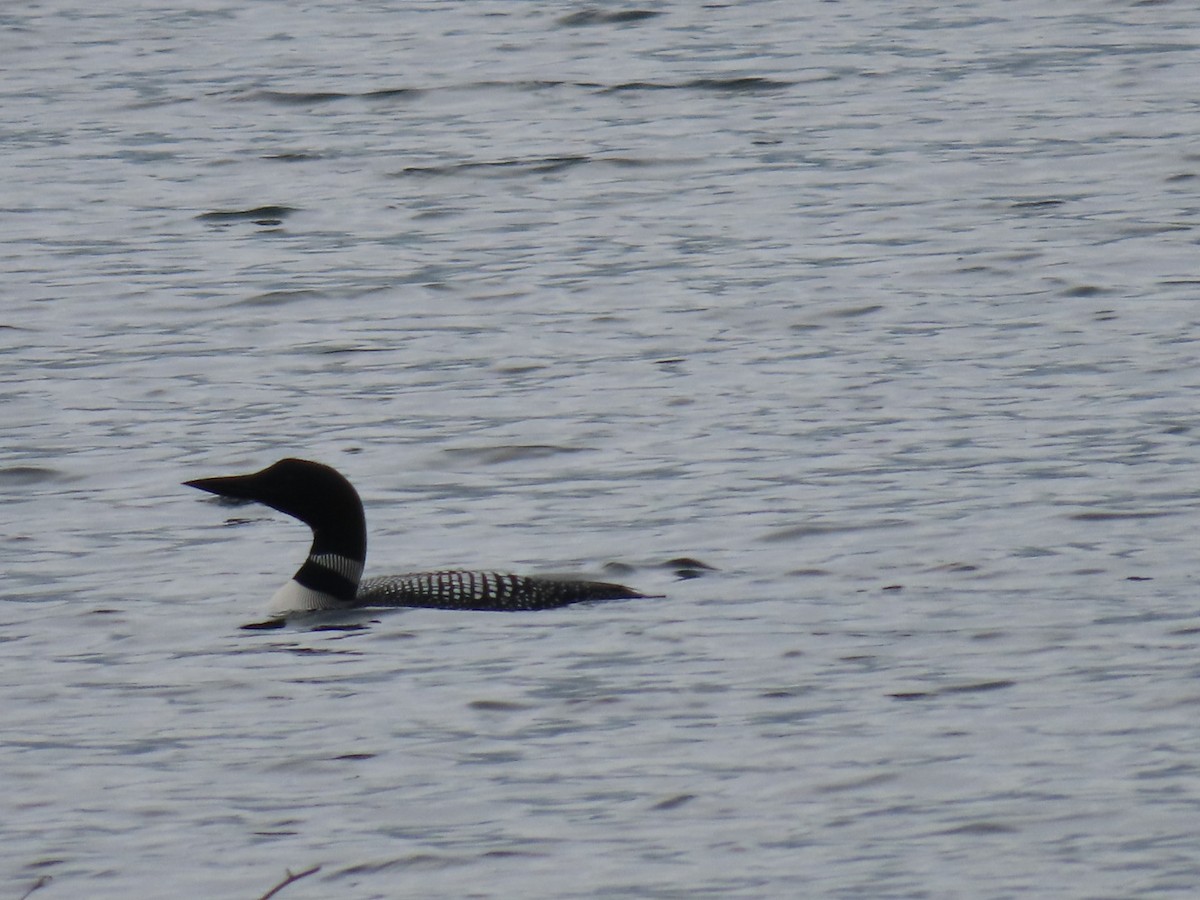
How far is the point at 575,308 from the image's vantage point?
47.4ft

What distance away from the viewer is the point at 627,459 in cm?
1101

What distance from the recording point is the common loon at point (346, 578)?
8.77 m

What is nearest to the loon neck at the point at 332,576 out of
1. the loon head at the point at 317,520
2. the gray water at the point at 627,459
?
the loon head at the point at 317,520

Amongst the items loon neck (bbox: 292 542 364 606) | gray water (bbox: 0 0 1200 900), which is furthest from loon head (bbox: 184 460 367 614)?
gray water (bbox: 0 0 1200 900)

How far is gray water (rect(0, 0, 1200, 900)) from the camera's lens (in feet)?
21.8

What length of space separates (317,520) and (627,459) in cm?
220

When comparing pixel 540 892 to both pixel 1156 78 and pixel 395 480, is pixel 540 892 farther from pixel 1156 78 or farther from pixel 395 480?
pixel 1156 78

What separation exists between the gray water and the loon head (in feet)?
0.76

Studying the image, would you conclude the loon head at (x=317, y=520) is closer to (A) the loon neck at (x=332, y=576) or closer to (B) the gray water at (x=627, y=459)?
(A) the loon neck at (x=332, y=576)

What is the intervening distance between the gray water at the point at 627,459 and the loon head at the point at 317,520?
0.76ft

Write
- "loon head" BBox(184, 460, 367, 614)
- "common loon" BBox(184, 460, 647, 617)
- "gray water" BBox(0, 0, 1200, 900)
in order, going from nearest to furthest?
"gray water" BBox(0, 0, 1200, 900) → "common loon" BBox(184, 460, 647, 617) → "loon head" BBox(184, 460, 367, 614)

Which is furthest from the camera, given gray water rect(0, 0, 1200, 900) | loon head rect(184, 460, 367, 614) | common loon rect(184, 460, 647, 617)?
loon head rect(184, 460, 367, 614)

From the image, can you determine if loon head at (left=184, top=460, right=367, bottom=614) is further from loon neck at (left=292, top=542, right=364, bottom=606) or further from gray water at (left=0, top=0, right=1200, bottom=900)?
gray water at (left=0, top=0, right=1200, bottom=900)

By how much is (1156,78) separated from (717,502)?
11165mm
